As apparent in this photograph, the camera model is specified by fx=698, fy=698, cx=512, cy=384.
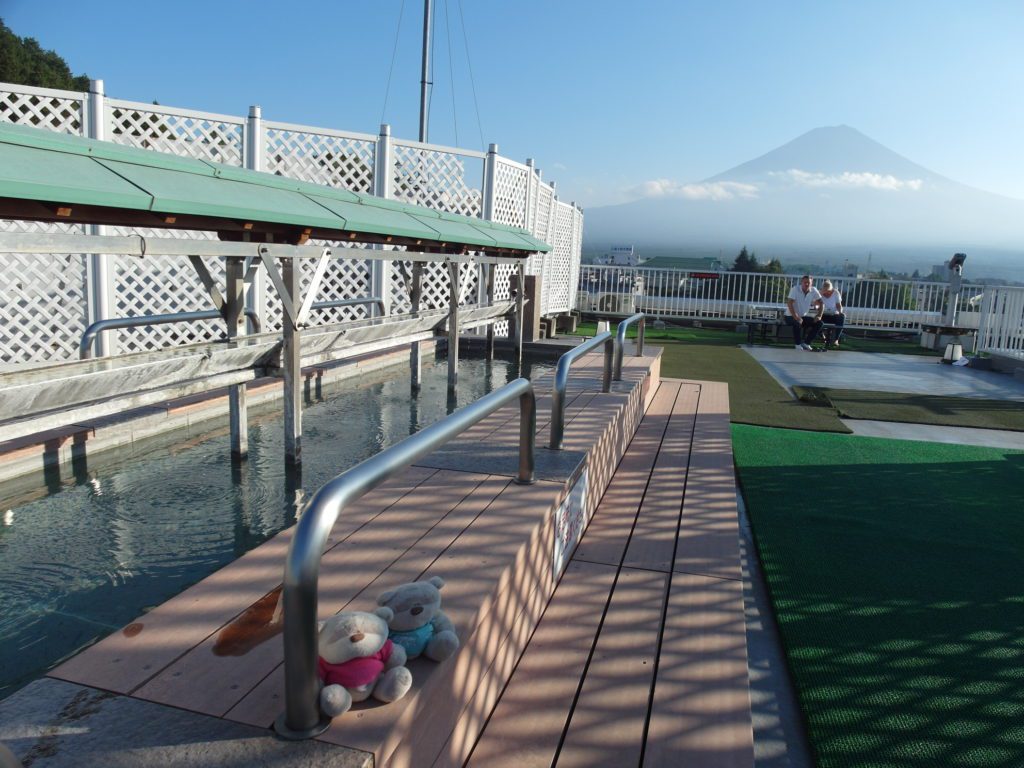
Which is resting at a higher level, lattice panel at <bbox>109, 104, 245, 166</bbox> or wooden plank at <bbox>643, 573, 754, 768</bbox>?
lattice panel at <bbox>109, 104, 245, 166</bbox>

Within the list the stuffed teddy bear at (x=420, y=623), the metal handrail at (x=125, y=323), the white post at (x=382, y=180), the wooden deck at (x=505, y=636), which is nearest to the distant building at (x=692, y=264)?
the white post at (x=382, y=180)

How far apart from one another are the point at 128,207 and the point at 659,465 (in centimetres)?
300

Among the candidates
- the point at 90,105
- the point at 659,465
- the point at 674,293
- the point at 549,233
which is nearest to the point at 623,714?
the point at 659,465

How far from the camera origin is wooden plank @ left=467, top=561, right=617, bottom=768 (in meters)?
1.69

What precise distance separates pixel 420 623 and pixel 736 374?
8.24 m

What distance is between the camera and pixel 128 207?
9.28ft

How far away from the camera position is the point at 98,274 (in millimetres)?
6844

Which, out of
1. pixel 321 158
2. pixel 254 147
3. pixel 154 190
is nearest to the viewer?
pixel 154 190

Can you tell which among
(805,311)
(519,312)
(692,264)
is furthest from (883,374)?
(692,264)

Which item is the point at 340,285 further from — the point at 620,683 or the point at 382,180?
the point at 620,683

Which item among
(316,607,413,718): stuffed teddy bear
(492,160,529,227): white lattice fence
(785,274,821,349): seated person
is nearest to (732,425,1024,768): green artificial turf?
(316,607,413,718): stuffed teddy bear

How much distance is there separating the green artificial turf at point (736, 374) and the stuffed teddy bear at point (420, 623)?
503 cm

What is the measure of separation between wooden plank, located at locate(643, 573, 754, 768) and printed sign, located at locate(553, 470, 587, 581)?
16.6 inches

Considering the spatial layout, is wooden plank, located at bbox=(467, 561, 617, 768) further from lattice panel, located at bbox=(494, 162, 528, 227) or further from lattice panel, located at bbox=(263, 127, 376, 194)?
lattice panel, located at bbox=(494, 162, 528, 227)
